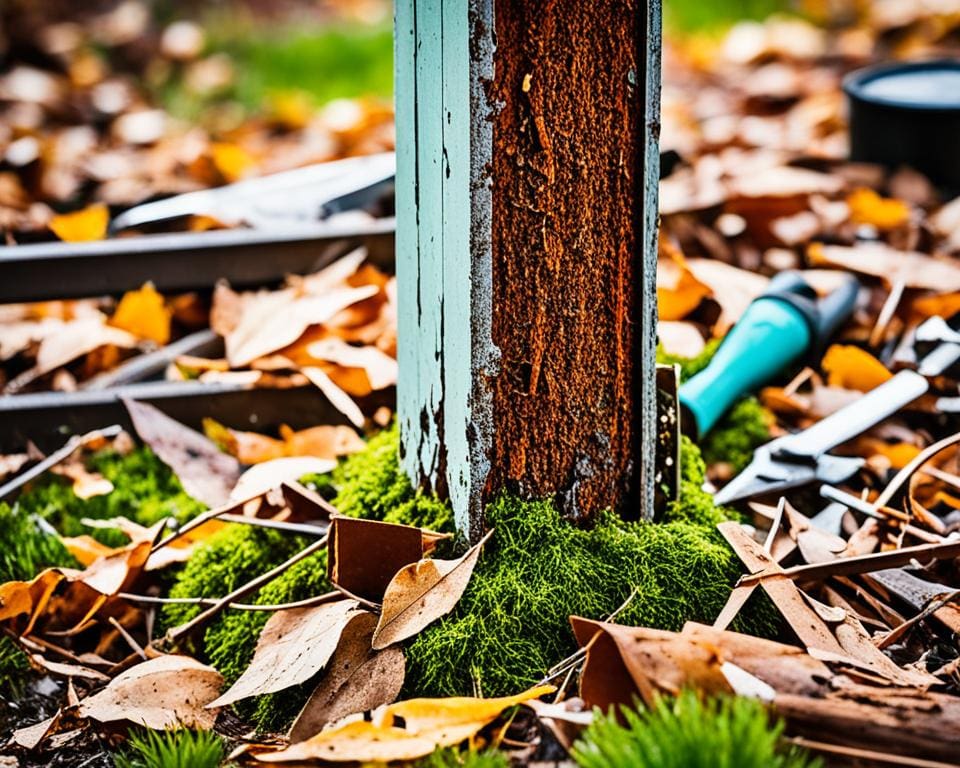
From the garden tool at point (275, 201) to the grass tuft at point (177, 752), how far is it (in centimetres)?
167

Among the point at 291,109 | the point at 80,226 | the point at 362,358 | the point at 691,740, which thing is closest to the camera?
the point at 691,740

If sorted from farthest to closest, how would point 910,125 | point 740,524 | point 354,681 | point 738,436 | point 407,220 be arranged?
point 910,125
point 738,436
point 740,524
point 407,220
point 354,681

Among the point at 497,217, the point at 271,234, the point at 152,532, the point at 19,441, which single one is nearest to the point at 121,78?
the point at 271,234

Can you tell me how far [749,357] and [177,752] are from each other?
4.19 ft

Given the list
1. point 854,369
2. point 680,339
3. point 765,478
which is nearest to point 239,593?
point 765,478

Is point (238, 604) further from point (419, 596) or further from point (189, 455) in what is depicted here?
point (189, 455)

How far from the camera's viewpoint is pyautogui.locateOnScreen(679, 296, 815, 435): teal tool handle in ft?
6.35

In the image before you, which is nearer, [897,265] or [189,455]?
[189,455]

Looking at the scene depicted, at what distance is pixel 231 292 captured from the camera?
2.48 metres

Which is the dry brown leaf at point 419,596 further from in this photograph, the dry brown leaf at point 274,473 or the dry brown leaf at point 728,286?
the dry brown leaf at point 728,286

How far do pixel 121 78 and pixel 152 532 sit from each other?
408 centimetres

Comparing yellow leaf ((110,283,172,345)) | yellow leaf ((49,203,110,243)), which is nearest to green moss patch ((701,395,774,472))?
yellow leaf ((110,283,172,345))

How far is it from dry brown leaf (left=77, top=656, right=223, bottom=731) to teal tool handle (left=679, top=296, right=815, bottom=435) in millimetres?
929

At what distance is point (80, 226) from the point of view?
9.18 ft
